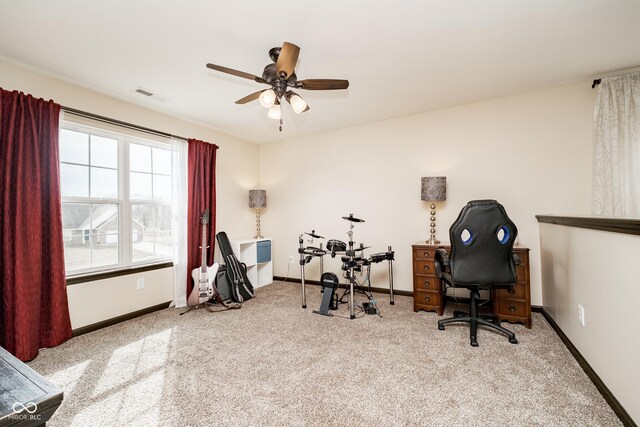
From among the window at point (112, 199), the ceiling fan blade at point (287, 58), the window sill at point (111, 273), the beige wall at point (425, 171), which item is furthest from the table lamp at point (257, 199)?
the ceiling fan blade at point (287, 58)

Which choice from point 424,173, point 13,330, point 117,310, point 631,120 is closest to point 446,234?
point 424,173

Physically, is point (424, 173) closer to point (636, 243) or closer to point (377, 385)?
point (636, 243)

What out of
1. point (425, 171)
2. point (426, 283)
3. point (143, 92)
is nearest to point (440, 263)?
point (426, 283)

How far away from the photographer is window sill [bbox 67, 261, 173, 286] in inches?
106

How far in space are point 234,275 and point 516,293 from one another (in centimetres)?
318

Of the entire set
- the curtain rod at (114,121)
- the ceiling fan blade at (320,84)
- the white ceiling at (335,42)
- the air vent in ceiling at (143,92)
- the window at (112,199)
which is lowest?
the window at (112,199)

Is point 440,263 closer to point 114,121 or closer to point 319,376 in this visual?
point 319,376

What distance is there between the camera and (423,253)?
311cm

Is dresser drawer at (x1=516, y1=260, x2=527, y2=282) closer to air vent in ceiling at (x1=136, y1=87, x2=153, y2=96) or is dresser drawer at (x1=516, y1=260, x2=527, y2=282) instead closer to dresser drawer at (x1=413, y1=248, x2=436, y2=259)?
dresser drawer at (x1=413, y1=248, x2=436, y2=259)

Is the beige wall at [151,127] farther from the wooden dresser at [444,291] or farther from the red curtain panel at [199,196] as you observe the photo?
the wooden dresser at [444,291]

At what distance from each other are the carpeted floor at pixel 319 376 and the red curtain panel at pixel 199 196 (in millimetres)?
1003

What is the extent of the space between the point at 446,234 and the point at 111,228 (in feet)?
12.9

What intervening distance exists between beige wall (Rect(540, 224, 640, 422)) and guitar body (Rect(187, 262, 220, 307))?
3500 mm

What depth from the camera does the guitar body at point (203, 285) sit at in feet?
11.1
